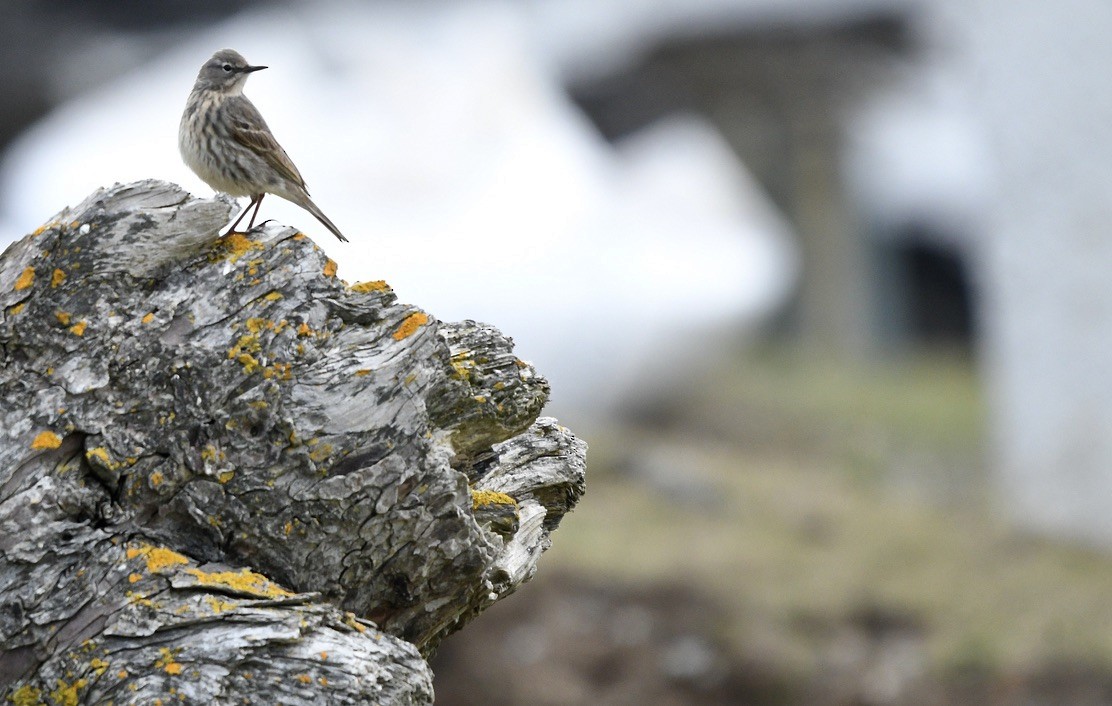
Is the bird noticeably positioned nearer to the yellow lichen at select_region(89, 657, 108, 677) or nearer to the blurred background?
the yellow lichen at select_region(89, 657, 108, 677)

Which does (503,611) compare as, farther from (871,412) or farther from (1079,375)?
(871,412)

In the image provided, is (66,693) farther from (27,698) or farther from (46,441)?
(46,441)

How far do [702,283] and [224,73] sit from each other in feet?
44.5

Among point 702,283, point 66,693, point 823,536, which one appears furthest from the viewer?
point 702,283

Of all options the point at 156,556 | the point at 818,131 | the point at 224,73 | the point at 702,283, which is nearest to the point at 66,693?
the point at 156,556

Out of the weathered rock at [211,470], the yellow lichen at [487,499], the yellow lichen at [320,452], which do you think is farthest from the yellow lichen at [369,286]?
the yellow lichen at [487,499]

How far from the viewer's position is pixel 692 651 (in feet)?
31.5

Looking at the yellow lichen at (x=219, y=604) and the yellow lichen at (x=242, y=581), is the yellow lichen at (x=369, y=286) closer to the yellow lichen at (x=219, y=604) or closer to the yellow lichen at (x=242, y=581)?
the yellow lichen at (x=242, y=581)

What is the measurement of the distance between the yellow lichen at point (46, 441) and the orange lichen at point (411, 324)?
94 cm

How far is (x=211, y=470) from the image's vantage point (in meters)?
3.58

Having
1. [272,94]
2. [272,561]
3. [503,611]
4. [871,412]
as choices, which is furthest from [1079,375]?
[272,561]

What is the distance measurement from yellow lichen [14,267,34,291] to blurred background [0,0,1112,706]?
545 centimetres

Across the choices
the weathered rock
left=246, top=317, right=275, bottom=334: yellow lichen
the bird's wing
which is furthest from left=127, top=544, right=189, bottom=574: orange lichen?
the bird's wing

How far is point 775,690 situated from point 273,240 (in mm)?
6534
